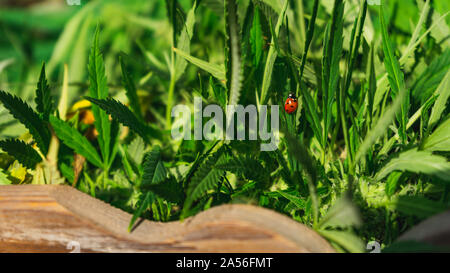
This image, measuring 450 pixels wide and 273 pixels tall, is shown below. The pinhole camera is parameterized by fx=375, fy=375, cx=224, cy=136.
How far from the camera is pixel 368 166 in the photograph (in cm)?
51

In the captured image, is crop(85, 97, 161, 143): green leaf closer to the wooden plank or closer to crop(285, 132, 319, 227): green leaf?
the wooden plank

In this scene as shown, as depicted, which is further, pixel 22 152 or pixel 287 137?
pixel 22 152

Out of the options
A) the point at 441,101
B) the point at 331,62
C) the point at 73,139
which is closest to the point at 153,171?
the point at 73,139

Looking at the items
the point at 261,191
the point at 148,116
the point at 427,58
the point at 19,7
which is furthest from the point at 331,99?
the point at 19,7

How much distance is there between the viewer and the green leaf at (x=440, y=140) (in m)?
0.46

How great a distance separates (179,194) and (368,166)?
→ 10.2 inches

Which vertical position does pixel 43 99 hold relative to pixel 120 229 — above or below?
above

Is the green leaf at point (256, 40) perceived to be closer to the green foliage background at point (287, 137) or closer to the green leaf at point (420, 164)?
the green foliage background at point (287, 137)

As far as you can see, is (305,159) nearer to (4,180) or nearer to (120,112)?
(120,112)

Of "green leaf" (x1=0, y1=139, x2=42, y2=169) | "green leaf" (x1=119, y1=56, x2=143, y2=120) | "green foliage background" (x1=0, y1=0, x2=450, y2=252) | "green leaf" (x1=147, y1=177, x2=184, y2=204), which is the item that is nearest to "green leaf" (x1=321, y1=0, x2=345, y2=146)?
"green foliage background" (x1=0, y1=0, x2=450, y2=252)

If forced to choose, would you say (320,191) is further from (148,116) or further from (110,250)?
(148,116)

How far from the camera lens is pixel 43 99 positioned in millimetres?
570

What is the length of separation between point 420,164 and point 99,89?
46 cm

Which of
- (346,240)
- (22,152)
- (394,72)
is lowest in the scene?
(346,240)
